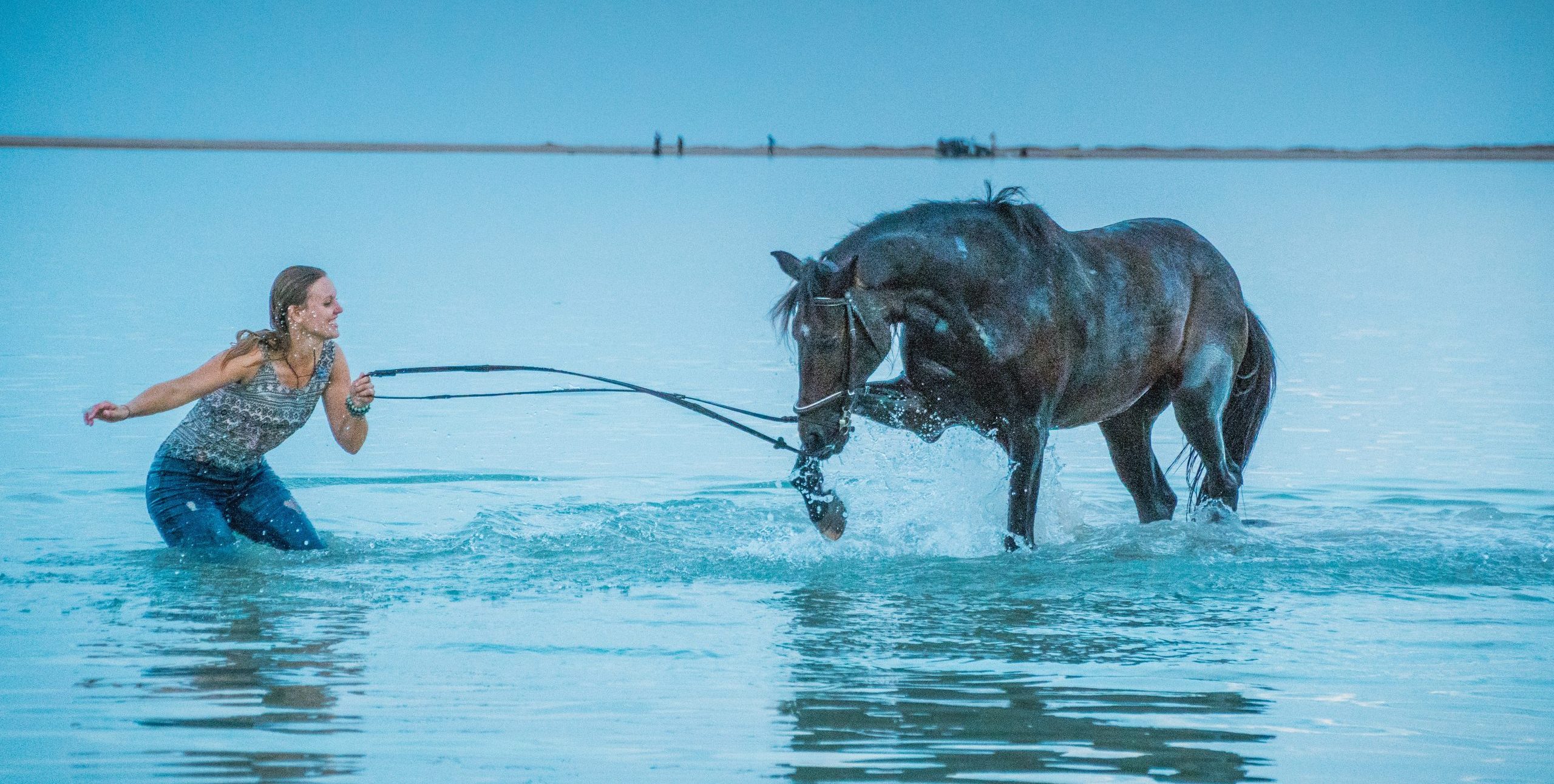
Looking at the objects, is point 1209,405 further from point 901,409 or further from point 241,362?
point 241,362

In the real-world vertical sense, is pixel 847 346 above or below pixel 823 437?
above

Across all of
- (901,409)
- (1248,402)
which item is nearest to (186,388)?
(901,409)

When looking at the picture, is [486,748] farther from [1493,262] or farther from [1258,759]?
[1493,262]

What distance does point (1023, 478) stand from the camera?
754 centimetres

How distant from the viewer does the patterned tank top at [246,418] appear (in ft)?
23.8

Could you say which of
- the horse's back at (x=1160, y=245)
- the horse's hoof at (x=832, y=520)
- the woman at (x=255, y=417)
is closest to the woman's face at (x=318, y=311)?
the woman at (x=255, y=417)

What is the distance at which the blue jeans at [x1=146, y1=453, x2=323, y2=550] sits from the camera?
285 inches

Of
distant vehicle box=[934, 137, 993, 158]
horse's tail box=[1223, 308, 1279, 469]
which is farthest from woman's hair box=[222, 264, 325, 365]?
distant vehicle box=[934, 137, 993, 158]

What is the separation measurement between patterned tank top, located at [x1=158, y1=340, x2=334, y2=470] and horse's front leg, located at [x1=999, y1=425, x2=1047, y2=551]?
107 inches

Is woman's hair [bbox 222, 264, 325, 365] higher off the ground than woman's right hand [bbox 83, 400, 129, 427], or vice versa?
woman's hair [bbox 222, 264, 325, 365]

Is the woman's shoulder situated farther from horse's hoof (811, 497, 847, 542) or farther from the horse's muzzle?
horse's hoof (811, 497, 847, 542)

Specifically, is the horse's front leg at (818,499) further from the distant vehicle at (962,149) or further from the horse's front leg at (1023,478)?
the distant vehicle at (962,149)

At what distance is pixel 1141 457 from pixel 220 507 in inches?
158

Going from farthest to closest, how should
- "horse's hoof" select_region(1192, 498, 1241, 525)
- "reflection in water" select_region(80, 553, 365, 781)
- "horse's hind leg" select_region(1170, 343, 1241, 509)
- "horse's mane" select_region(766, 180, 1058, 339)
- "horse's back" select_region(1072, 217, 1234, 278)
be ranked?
"horse's hoof" select_region(1192, 498, 1241, 525) → "horse's hind leg" select_region(1170, 343, 1241, 509) → "horse's back" select_region(1072, 217, 1234, 278) → "horse's mane" select_region(766, 180, 1058, 339) → "reflection in water" select_region(80, 553, 365, 781)
